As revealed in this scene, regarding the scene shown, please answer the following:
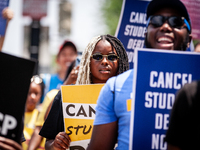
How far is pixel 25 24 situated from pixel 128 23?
20.9 meters

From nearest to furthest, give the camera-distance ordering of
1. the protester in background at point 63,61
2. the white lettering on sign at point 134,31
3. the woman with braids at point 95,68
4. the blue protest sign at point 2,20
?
the woman with braids at point 95,68 < the blue protest sign at point 2,20 < the white lettering on sign at point 134,31 < the protester in background at point 63,61

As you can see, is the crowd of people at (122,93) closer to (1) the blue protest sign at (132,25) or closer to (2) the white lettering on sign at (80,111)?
(2) the white lettering on sign at (80,111)

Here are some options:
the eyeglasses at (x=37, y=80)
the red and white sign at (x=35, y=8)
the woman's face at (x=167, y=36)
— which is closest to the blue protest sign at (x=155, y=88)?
the woman's face at (x=167, y=36)

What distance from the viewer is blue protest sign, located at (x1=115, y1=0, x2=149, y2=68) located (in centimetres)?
466

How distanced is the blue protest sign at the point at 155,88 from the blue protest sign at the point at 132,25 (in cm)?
221

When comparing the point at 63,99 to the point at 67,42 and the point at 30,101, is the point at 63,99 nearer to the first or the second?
the point at 30,101

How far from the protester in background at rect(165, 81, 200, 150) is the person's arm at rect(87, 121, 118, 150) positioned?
0.64 metres

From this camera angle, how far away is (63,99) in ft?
10.5

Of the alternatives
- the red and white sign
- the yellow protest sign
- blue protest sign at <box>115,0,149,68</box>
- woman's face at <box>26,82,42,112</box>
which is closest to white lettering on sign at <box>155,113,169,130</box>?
the yellow protest sign

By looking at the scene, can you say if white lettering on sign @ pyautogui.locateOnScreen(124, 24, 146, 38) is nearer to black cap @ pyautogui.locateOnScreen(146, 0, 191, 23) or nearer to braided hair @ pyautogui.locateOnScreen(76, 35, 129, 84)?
braided hair @ pyautogui.locateOnScreen(76, 35, 129, 84)

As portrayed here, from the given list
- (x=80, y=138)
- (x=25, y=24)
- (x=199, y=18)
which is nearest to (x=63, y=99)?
(x=80, y=138)

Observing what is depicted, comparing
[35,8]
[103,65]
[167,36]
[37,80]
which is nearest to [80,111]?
[103,65]

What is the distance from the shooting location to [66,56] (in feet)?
22.3

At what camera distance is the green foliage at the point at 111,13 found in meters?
40.1
